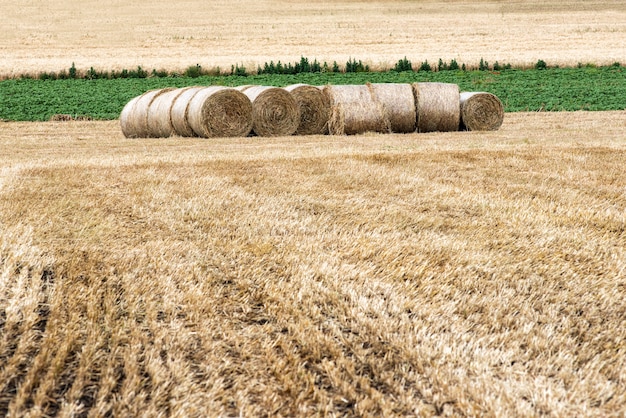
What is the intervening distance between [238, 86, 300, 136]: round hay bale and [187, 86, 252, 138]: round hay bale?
0.69 ft

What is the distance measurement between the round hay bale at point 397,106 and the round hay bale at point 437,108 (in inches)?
9.2

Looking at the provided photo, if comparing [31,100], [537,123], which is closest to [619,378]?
[537,123]

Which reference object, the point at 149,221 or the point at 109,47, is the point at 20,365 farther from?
the point at 109,47

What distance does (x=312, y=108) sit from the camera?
16516mm

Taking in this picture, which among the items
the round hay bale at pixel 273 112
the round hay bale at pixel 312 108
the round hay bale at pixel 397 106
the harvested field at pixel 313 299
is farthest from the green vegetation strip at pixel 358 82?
the harvested field at pixel 313 299

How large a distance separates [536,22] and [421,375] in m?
59.1

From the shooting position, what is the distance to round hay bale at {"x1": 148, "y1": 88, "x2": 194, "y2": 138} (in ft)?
52.4

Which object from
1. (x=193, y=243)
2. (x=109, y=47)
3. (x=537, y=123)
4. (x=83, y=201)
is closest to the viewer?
(x=193, y=243)

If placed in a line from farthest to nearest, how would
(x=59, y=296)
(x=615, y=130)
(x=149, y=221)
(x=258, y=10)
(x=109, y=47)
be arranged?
(x=258, y=10) < (x=109, y=47) < (x=615, y=130) < (x=149, y=221) < (x=59, y=296)

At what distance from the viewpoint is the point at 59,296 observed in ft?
11.8

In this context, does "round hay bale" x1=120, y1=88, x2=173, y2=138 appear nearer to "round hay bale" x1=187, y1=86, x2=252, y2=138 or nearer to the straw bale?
the straw bale

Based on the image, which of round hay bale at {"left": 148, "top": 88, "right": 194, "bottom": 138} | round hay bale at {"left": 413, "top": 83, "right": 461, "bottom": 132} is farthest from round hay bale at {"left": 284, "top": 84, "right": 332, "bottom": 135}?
round hay bale at {"left": 148, "top": 88, "right": 194, "bottom": 138}

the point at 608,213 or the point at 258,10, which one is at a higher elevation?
the point at 258,10

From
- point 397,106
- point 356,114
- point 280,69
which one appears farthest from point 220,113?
point 280,69
